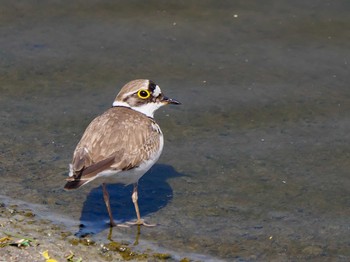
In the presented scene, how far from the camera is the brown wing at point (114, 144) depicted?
7633 millimetres

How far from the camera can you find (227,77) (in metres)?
11.1

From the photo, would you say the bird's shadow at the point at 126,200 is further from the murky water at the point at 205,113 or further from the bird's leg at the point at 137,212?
the bird's leg at the point at 137,212

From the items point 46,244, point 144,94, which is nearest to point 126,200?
point 144,94

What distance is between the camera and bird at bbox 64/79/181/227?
764cm

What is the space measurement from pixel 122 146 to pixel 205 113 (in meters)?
2.50

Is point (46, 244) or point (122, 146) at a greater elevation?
point (122, 146)

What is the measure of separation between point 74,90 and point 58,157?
1.71 meters

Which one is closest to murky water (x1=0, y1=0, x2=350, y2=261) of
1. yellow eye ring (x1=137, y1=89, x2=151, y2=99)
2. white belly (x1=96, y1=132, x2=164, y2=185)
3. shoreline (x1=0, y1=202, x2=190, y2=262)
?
shoreline (x1=0, y1=202, x2=190, y2=262)

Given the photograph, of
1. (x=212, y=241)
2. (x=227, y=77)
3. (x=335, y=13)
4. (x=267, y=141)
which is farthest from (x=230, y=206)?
(x=335, y=13)

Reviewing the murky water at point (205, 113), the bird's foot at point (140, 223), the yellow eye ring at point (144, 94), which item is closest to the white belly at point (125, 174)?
the bird's foot at point (140, 223)

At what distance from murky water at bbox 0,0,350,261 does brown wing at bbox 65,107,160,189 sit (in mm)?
725

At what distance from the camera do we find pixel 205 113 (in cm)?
A: 1038

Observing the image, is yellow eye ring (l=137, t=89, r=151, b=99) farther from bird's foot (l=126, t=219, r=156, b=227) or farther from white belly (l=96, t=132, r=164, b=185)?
bird's foot (l=126, t=219, r=156, b=227)

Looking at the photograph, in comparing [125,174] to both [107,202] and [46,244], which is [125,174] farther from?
[46,244]
